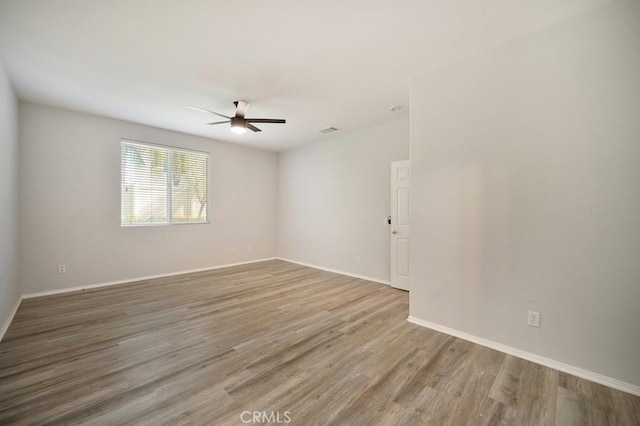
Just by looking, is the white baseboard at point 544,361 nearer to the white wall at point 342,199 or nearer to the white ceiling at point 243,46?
the white wall at point 342,199

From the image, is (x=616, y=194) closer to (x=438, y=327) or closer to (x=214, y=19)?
(x=438, y=327)

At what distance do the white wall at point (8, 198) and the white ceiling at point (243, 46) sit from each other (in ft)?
1.15

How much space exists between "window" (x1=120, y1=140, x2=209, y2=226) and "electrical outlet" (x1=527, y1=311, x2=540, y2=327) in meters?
5.60

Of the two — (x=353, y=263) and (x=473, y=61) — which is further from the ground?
(x=473, y=61)

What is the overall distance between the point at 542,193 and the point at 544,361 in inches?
57.4

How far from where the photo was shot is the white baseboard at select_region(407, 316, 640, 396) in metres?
1.93

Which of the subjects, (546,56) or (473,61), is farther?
(473,61)

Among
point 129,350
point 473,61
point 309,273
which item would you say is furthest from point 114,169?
point 473,61

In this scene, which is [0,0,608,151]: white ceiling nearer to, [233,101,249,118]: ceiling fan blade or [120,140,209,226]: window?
[233,101,249,118]: ceiling fan blade

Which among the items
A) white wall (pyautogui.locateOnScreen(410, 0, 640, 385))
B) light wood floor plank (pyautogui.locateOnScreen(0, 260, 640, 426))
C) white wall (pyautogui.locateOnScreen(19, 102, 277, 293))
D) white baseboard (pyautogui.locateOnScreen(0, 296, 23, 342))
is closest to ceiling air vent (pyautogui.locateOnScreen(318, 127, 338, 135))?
white wall (pyautogui.locateOnScreen(410, 0, 640, 385))

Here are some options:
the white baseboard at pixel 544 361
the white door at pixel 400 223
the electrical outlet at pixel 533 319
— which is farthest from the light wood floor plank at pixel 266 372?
the white door at pixel 400 223

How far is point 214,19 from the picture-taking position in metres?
2.14

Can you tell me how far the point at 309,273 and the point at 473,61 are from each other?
432 cm

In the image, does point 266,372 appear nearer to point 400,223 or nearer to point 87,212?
point 400,223
